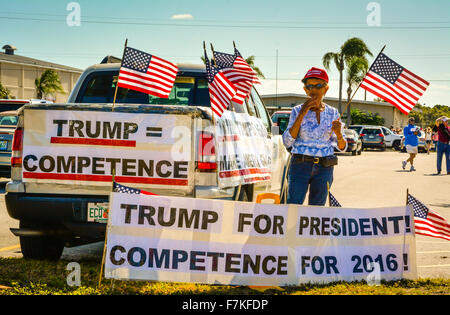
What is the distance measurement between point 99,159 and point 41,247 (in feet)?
4.50

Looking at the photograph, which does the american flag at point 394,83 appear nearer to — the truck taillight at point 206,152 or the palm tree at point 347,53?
the truck taillight at point 206,152

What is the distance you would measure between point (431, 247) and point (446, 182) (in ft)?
33.1

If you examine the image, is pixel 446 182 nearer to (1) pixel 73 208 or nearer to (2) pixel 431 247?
(2) pixel 431 247

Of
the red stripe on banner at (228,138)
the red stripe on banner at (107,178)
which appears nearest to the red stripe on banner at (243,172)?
the red stripe on banner at (228,138)

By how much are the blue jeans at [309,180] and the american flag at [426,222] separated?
81 cm

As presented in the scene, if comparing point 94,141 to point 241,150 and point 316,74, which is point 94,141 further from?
point 316,74

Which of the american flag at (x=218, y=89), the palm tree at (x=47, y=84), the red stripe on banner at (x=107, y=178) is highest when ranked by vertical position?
the palm tree at (x=47, y=84)

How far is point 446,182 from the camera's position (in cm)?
1658

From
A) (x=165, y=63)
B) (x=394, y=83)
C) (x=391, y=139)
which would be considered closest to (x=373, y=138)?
(x=391, y=139)

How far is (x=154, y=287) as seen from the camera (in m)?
4.95

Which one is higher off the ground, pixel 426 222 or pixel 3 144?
pixel 3 144

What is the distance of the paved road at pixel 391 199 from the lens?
6.38 m

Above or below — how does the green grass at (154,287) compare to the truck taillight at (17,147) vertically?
below
